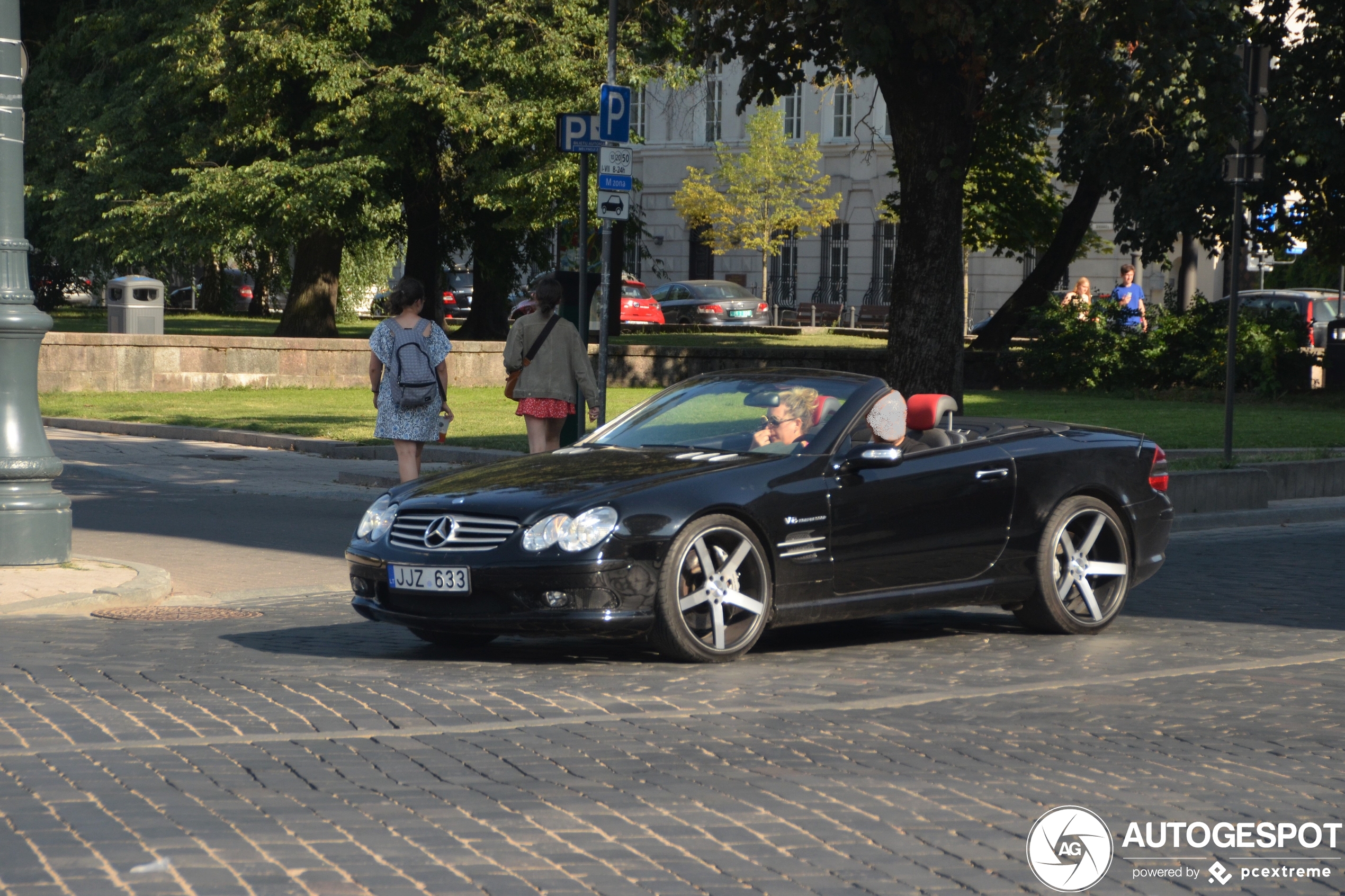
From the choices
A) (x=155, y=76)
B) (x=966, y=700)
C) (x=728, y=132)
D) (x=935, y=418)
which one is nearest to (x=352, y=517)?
(x=935, y=418)

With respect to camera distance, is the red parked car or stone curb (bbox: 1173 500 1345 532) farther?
the red parked car

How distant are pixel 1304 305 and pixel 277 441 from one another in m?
22.4

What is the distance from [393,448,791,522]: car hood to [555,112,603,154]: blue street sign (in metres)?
7.47

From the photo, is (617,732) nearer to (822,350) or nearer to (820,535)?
(820,535)

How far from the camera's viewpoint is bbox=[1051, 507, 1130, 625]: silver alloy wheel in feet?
29.2

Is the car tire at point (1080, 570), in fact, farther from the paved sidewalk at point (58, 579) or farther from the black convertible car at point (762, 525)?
the paved sidewalk at point (58, 579)

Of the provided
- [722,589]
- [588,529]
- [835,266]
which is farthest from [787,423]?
[835,266]

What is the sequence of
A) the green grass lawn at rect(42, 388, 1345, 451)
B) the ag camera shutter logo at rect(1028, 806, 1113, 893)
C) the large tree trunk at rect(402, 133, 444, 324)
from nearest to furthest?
the ag camera shutter logo at rect(1028, 806, 1113, 893)
the green grass lawn at rect(42, 388, 1345, 451)
the large tree trunk at rect(402, 133, 444, 324)

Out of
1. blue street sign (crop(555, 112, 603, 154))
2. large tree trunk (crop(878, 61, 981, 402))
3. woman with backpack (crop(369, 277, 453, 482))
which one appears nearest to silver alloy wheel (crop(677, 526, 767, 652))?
woman with backpack (crop(369, 277, 453, 482))

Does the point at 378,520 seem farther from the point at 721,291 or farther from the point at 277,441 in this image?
the point at 721,291

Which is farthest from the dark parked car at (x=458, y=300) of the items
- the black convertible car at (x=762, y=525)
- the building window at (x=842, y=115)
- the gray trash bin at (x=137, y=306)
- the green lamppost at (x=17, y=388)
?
the black convertible car at (x=762, y=525)

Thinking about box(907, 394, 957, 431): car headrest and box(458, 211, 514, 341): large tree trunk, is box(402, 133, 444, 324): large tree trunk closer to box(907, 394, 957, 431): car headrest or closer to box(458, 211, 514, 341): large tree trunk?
box(458, 211, 514, 341): large tree trunk

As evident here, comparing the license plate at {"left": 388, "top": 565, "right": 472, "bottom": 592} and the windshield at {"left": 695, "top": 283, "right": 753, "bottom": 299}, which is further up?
the windshield at {"left": 695, "top": 283, "right": 753, "bottom": 299}

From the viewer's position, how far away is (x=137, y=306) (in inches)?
1134
